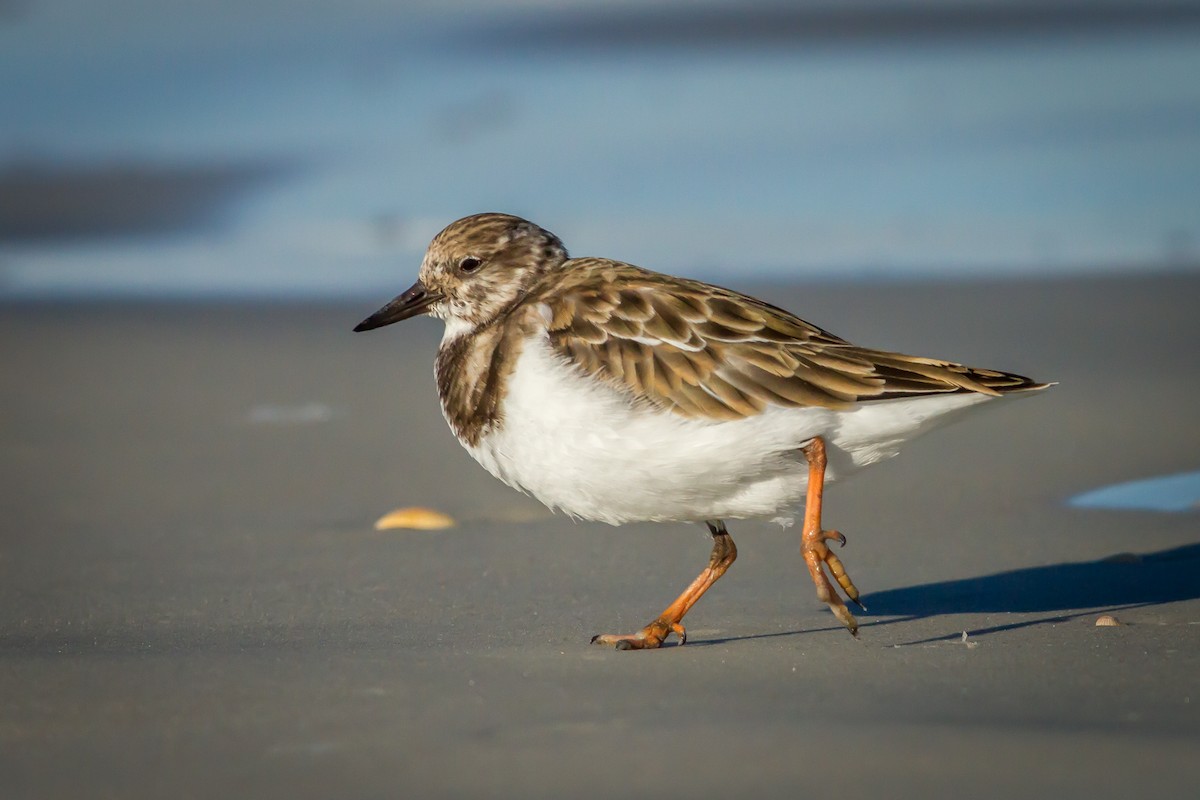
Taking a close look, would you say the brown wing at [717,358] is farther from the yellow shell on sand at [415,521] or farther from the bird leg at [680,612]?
the yellow shell on sand at [415,521]

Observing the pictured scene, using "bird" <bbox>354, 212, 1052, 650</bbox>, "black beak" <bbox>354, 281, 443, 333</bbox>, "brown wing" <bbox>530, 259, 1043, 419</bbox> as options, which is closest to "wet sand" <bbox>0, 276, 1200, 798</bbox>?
"bird" <bbox>354, 212, 1052, 650</bbox>

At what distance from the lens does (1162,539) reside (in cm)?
568

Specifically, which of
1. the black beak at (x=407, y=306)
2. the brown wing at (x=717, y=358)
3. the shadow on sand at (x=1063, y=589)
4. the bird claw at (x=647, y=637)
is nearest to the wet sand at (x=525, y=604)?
the shadow on sand at (x=1063, y=589)

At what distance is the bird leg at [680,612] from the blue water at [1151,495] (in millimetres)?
2096

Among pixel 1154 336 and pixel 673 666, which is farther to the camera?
pixel 1154 336

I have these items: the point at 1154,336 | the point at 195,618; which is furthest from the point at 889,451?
the point at 1154,336

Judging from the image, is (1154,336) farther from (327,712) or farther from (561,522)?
(327,712)

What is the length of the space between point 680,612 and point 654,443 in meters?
0.57

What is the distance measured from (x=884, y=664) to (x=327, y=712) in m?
1.42

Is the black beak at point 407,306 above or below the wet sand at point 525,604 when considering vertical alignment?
above

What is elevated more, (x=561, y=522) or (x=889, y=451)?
(x=889, y=451)

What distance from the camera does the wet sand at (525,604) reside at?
3.23m

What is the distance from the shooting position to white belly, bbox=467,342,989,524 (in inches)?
171

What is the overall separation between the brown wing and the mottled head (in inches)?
15.5
